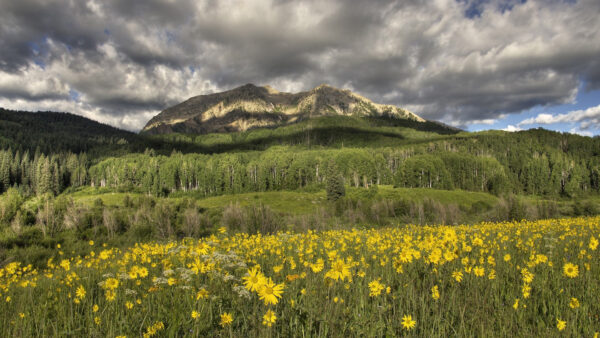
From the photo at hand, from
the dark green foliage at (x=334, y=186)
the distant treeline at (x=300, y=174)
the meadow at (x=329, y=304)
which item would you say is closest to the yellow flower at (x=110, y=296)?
the meadow at (x=329, y=304)

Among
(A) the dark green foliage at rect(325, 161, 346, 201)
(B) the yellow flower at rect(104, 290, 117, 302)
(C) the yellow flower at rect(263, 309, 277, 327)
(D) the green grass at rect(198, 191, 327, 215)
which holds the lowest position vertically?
(D) the green grass at rect(198, 191, 327, 215)

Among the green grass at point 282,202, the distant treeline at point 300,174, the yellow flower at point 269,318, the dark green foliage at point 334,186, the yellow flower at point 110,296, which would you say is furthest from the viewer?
the distant treeline at point 300,174

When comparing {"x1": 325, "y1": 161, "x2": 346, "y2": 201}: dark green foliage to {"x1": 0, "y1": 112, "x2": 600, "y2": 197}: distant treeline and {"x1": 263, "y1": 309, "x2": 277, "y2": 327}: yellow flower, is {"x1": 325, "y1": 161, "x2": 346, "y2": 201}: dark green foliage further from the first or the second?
{"x1": 263, "y1": 309, "x2": 277, "y2": 327}: yellow flower

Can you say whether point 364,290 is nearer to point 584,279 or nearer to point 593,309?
point 593,309

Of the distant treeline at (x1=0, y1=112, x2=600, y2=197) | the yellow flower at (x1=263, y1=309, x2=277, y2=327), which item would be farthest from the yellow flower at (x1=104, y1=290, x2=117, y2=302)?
the distant treeline at (x1=0, y1=112, x2=600, y2=197)

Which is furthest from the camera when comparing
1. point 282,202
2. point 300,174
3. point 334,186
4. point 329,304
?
point 300,174

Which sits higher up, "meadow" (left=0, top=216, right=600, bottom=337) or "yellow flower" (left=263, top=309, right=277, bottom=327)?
"yellow flower" (left=263, top=309, right=277, bottom=327)

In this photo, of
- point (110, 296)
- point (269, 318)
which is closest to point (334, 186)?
point (110, 296)

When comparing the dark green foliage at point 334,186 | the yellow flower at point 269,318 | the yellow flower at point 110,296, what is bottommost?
the dark green foliage at point 334,186

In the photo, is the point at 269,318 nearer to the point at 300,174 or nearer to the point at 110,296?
the point at 110,296

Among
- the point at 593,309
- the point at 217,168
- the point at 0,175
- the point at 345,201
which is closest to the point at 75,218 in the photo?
the point at 593,309

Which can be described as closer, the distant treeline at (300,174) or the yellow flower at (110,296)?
the yellow flower at (110,296)

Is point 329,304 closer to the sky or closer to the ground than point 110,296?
closer to the ground

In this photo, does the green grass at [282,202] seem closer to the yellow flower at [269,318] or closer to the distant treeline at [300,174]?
the distant treeline at [300,174]
